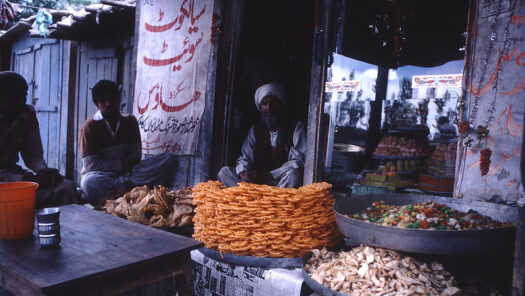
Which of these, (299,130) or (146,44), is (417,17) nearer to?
(299,130)

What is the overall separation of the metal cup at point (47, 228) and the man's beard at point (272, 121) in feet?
11.1

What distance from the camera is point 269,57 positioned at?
575 centimetres

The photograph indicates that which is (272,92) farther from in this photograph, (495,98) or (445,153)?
(495,98)

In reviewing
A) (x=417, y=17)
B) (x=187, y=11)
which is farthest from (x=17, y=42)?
(x=417, y=17)

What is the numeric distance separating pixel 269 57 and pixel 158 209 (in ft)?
10.6

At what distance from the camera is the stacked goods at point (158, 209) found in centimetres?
348

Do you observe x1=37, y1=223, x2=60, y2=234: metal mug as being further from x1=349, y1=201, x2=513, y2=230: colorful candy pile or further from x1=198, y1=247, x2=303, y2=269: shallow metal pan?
x1=349, y1=201, x2=513, y2=230: colorful candy pile

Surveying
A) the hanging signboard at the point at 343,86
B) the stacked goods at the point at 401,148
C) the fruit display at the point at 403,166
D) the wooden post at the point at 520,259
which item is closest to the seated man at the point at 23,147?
the hanging signboard at the point at 343,86

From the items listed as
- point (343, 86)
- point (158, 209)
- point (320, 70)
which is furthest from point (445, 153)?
point (158, 209)

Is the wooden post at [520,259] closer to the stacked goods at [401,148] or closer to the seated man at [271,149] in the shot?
the seated man at [271,149]

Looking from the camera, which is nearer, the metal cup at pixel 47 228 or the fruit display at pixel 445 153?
the metal cup at pixel 47 228

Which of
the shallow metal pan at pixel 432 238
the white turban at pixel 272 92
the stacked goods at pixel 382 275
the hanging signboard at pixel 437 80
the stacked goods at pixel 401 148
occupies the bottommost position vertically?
the stacked goods at pixel 382 275

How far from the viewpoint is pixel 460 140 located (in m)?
2.74

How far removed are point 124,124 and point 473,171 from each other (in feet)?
15.1
